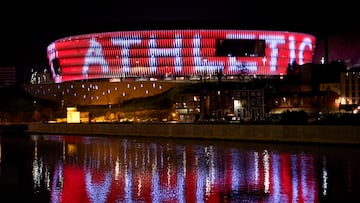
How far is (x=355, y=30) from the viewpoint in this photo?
164500mm

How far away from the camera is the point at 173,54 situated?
138 meters

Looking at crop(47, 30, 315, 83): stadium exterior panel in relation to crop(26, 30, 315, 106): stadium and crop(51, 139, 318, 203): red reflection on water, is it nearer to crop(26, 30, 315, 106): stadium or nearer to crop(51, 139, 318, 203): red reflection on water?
crop(26, 30, 315, 106): stadium

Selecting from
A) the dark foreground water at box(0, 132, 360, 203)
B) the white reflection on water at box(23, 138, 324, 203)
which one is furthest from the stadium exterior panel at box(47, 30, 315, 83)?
the white reflection on water at box(23, 138, 324, 203)

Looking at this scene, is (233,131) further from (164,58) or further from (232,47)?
(232,47)

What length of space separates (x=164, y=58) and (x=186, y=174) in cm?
10487

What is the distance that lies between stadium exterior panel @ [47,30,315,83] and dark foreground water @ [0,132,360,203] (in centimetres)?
8265

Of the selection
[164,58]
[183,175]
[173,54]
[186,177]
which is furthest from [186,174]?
[173,54]

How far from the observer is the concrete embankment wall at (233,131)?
4909cm

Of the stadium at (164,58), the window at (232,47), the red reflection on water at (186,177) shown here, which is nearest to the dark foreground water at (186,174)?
the red reflection on water at (186,177)

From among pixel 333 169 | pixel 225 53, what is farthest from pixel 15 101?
pixel 333 169

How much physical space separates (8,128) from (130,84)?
31658 mm

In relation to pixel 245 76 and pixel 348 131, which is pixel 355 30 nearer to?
pixel 245 76

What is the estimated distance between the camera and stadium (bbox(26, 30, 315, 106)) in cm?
13612

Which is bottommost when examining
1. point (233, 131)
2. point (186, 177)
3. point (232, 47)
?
point (186, 177)
